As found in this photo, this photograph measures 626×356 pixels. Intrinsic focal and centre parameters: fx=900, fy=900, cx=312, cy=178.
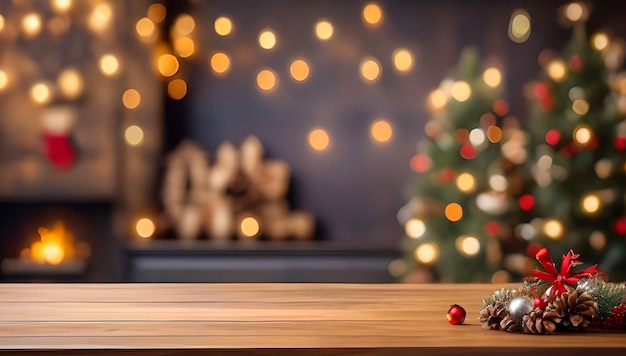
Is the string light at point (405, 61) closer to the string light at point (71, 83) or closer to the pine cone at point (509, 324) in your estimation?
the string light at point (71, 83)

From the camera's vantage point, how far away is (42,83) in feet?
13.6

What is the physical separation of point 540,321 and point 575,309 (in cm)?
7

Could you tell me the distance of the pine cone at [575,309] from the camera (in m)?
1.20

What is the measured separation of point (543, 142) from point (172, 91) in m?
1.82

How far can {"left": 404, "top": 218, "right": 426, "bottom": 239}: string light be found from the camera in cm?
405

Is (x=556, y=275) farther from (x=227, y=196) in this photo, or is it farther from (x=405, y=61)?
(x=405, y=61)

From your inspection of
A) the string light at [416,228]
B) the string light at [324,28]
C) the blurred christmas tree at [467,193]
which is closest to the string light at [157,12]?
the string light at [324,28]

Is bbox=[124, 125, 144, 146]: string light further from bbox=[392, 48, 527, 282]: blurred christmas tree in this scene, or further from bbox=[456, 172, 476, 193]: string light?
bbox=[456, 172, 476, 193]: string light

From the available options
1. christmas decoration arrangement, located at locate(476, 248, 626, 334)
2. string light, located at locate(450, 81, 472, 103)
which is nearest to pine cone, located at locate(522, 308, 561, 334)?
christmas decoration arrangement, located at locate(476, 248, 626, 334)

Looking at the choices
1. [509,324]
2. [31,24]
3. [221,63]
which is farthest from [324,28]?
[509,324]

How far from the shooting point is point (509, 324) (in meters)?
1.20

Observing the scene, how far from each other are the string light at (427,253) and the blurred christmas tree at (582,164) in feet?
1.27

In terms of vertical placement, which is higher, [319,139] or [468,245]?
[319,139]

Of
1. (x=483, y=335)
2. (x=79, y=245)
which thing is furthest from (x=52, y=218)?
(x=483, y=335)
